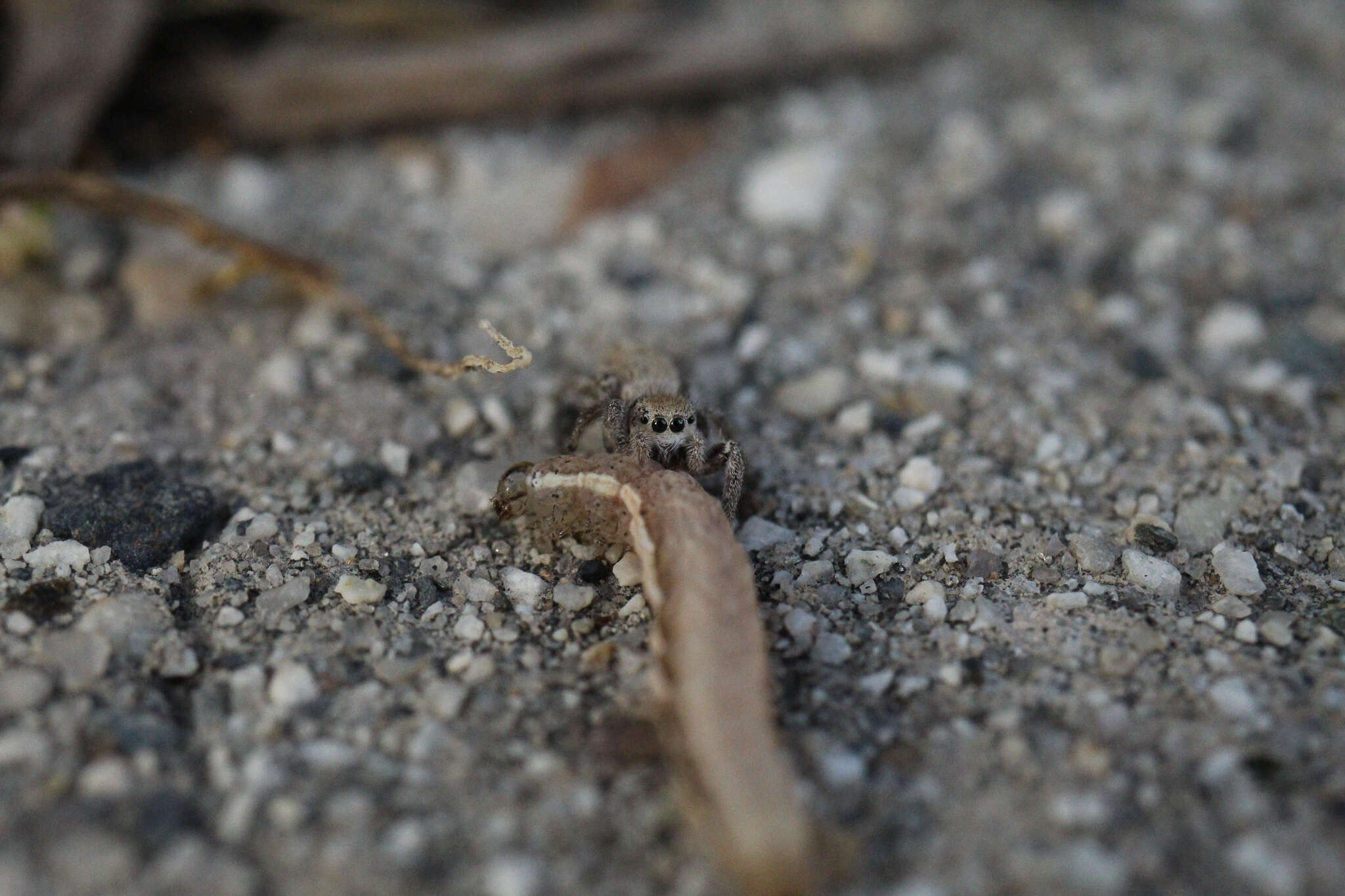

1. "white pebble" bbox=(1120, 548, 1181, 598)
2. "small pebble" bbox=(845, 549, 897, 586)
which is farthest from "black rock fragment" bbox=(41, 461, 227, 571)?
"white pebble" bbox=(1120, 548, 1181, 598)

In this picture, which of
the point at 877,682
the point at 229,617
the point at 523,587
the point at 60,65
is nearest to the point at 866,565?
the point at 877,682

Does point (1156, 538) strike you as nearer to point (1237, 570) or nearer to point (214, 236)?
point (1237, 570)

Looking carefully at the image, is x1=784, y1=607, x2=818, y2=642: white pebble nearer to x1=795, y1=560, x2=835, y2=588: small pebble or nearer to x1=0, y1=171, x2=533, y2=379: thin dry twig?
x1=795, y1=560, x2=835, y2=588: small pebble

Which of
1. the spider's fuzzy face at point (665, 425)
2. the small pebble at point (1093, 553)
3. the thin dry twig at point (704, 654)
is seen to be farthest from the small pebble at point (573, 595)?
the small pebble at point (1093, 553)

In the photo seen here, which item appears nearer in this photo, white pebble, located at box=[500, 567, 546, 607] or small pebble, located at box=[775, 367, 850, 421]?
white pebble, located at box=[500, 567, 546, 607]

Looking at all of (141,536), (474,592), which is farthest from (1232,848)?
(141,536)

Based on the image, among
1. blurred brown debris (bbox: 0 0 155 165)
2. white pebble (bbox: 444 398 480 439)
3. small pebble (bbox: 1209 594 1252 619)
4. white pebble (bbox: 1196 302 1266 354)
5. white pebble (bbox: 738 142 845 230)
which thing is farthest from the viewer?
white pebble (bbox: 738 142 845 230)
